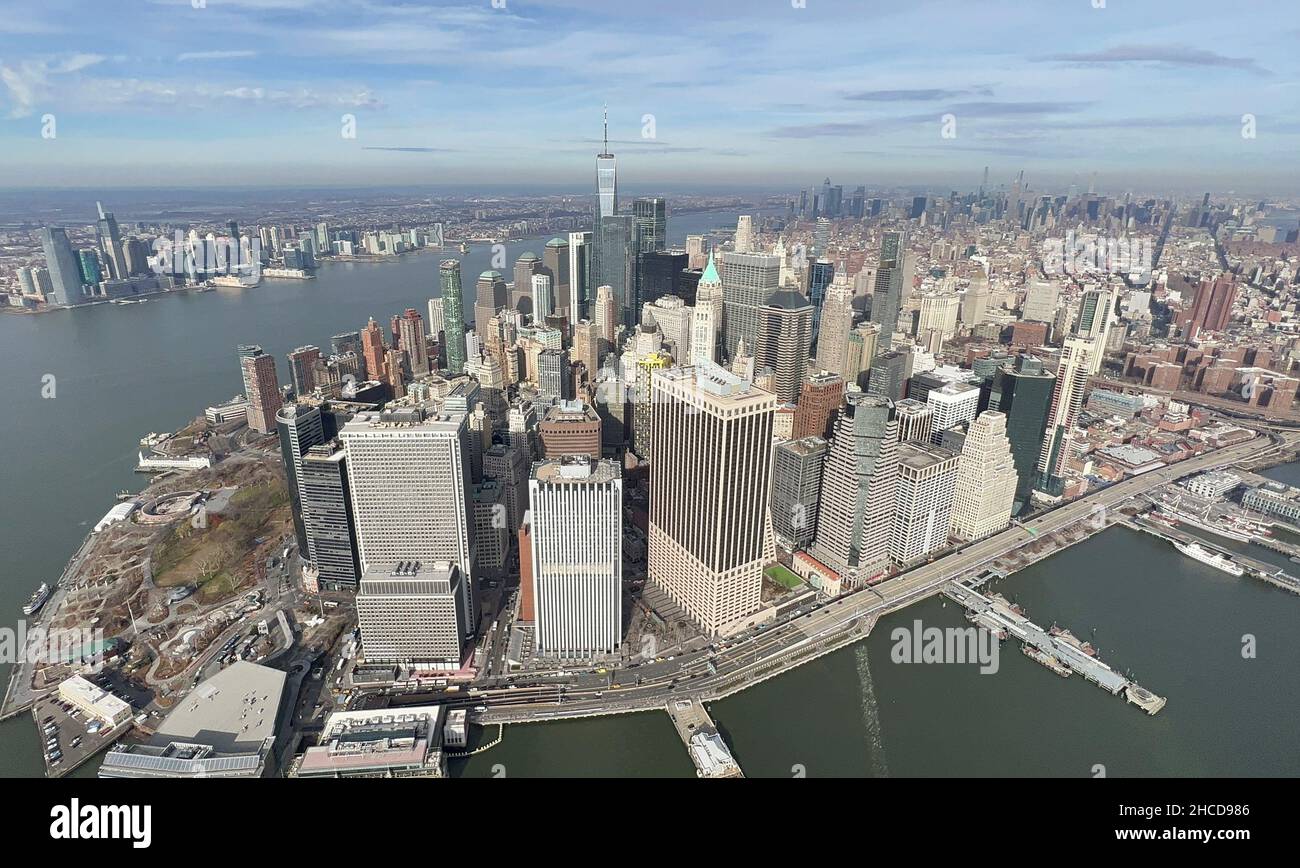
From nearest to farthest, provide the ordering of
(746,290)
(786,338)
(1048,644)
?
(1048,644)
(786,338)
(746,290)

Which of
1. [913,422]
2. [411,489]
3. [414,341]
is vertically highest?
[411,489]

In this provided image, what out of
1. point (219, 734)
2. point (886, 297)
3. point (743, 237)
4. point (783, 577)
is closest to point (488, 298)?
point (743, 237)

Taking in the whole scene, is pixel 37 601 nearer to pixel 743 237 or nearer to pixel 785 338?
pixel 785 338

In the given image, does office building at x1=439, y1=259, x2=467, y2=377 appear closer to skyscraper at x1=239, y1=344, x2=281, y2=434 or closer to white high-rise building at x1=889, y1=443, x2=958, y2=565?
skyscraper at x1=239, y1=344, x2=281, y2=434
